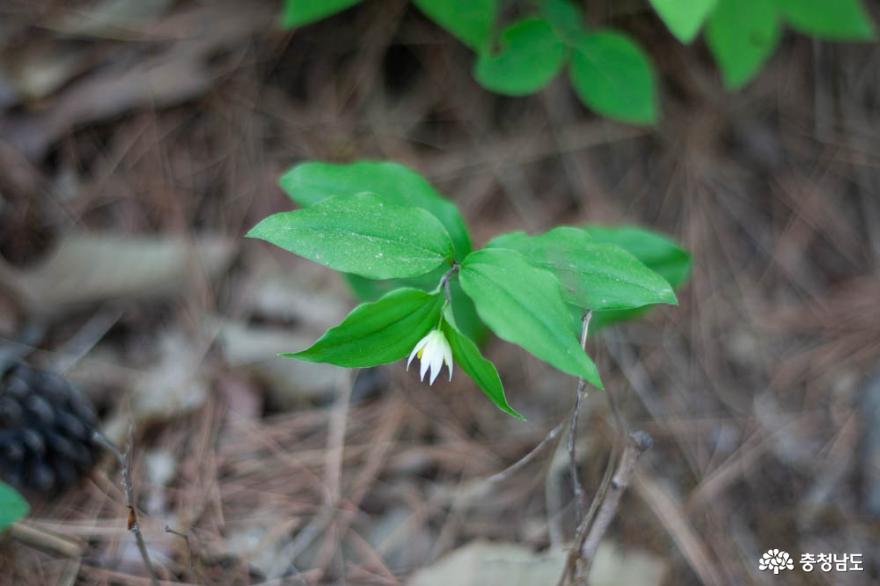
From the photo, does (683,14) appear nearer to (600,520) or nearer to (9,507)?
(600,520)

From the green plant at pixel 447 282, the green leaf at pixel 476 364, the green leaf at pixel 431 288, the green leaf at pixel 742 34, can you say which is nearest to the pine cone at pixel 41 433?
the green leaf at pixel 431 288

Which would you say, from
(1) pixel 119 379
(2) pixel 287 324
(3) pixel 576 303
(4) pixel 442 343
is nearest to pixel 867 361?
(3) pixel 576 303

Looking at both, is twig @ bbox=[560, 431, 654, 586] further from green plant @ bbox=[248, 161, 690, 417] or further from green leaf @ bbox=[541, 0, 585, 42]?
green leaf @ bbox=[541, 0, 585, 42]

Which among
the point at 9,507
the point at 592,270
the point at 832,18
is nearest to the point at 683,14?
the point at 592,270

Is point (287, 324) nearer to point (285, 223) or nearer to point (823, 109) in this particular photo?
point (285, 223)

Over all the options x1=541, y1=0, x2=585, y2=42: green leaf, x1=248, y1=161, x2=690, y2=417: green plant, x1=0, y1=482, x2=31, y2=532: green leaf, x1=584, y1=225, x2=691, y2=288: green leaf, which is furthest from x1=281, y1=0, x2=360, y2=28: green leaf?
x1=0, y1=482, x2=31, y2=532: green leaf

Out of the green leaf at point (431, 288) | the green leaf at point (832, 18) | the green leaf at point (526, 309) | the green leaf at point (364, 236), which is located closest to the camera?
the green leaf at point (526, 309)

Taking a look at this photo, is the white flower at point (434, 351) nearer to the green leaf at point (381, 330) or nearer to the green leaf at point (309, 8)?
the green leaf at point (381, 330)
